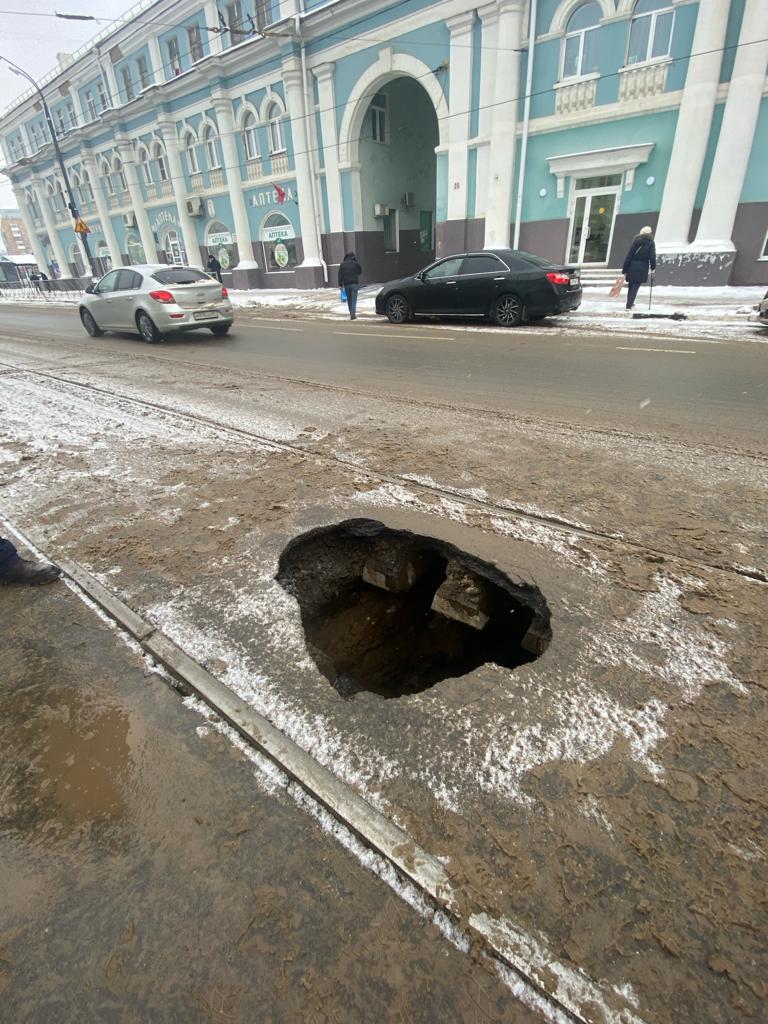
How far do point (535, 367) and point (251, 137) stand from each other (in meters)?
23.2

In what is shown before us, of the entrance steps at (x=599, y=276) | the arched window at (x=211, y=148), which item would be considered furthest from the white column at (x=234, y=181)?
the entrance steps at (x=599, y=276)

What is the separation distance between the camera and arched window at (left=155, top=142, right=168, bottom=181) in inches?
1114

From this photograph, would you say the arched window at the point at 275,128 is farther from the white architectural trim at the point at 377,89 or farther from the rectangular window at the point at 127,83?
the rectangular window at the point at 127,83

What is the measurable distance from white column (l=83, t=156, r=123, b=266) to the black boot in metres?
40.7

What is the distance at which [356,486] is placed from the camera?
3713 mm

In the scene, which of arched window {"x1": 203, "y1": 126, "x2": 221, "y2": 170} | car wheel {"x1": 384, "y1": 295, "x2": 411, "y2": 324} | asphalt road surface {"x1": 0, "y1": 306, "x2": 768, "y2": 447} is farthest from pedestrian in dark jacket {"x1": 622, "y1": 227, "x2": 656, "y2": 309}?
arched window {"x1": 203, "y1": 126, "x2": 221, "y2": 170}

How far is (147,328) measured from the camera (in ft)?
35.3

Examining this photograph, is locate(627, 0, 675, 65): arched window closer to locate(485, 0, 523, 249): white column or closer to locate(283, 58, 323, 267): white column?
locate(485, 0, 523, 249): white column

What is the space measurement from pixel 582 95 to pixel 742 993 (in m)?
19.1

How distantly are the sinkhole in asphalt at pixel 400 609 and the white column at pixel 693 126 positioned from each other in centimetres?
1554

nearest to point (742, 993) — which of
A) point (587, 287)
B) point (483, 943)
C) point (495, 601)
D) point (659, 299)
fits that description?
point (483, 943)

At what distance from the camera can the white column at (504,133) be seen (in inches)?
576

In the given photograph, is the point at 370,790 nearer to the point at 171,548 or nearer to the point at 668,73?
the point at 171,548

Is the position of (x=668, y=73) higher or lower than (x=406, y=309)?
higher
